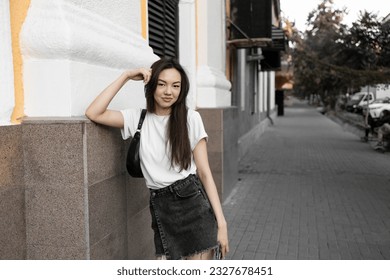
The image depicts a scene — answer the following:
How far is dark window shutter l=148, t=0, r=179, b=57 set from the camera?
4961 mm

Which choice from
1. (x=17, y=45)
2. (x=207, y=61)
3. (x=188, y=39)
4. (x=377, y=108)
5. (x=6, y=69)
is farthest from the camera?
(x=377, y=108)

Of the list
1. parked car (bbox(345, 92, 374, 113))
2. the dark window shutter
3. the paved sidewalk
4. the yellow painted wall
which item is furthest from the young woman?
parked car (bbox(345, 92, 374, 113))

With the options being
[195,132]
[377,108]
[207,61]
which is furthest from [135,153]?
[377,108]

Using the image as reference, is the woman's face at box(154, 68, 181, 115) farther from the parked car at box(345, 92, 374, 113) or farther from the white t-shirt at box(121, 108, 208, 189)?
the parked car at box(345, 92, 374, 113)

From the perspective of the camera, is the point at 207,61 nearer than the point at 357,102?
Yes

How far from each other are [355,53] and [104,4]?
1032 cm

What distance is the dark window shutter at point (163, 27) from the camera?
4.96m

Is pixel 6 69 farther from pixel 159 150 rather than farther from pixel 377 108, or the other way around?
pixel 377 108

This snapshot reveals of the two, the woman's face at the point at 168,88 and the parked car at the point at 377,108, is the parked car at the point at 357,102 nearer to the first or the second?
the parked car at the point at 377,108

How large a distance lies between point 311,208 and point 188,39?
3108mm

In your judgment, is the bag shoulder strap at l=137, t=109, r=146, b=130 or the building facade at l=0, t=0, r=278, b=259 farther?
the bag shoulder strap at l=137, t=109, r=146, b=130

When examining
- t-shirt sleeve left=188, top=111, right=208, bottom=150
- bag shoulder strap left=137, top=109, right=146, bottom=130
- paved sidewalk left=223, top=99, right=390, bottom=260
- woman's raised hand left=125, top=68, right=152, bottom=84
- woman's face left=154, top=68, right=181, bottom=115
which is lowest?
paved sidewalk left=223, top=99, right=390, bottom=260

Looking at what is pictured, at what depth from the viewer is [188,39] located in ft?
20.8

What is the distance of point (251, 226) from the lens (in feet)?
18.2
